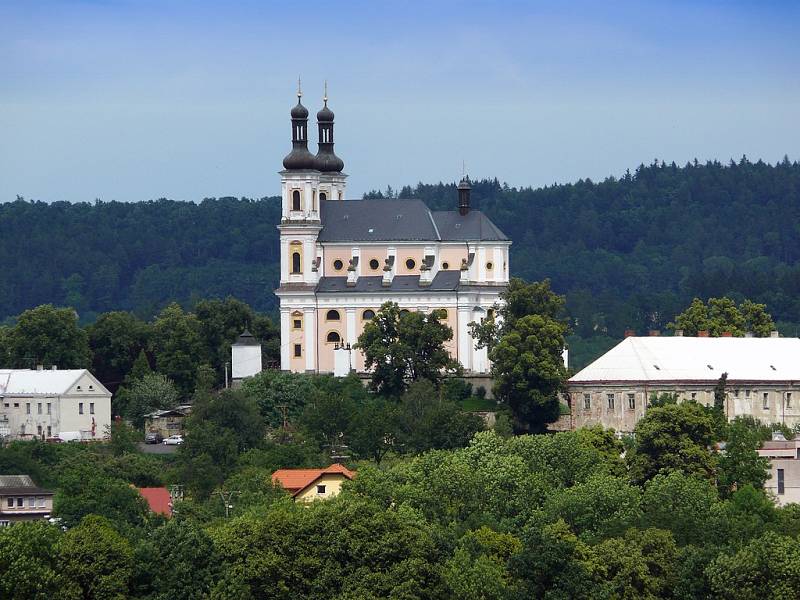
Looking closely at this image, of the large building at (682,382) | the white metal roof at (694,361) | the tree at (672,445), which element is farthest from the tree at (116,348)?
the tree at (672,445)

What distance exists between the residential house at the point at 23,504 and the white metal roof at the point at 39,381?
22.2m

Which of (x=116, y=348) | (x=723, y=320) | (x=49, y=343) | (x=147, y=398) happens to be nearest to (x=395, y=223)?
(x=116, y=348)

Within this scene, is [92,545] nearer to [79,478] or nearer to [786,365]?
[79,478]

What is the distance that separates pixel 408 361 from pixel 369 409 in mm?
5379

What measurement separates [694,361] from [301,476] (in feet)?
58.4

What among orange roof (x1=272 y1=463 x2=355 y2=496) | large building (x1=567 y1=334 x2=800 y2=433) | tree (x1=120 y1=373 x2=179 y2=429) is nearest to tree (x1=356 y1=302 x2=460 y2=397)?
large building (x1=567 y1=334 x2=800 y2=433)

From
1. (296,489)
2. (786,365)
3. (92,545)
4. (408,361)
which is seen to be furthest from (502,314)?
(92,545)

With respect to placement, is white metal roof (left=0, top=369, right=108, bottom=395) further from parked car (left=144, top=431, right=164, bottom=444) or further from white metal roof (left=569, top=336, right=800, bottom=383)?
white metal roof (left=569, top=336, right=800, bottom=383)

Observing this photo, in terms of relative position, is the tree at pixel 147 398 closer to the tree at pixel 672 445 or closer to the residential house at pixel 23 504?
the residential house at pixel 23 504

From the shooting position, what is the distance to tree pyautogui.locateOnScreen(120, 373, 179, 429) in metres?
111

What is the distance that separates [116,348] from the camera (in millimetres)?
117688

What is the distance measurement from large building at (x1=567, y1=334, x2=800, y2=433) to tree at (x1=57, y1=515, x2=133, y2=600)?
34194mm

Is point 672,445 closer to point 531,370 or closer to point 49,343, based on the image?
point 531,370

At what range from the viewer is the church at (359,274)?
4444 inches
